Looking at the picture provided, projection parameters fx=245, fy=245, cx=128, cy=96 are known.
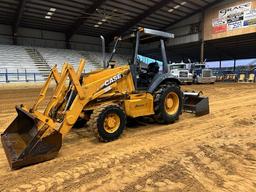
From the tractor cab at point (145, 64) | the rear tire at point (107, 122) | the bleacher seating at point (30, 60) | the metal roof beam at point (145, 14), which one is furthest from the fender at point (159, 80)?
the metal roof beam at point (145, 14)

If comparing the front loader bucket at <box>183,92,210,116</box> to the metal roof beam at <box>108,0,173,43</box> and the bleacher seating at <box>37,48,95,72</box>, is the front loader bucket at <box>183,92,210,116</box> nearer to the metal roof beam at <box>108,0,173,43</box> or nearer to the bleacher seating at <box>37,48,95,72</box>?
the metal roof beam at <box>108,0,173,43</box>

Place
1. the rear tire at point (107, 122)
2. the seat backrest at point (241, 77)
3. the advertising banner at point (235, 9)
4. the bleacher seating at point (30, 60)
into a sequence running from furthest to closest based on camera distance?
1. the seat backrest at point (241, 77)
2. the advertising banner at point (235, 9)
3. the bleacher seating at point (30, 60)
4. the rear tire at point (107, 122)

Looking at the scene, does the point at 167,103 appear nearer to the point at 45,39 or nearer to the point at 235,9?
the point at 235,9

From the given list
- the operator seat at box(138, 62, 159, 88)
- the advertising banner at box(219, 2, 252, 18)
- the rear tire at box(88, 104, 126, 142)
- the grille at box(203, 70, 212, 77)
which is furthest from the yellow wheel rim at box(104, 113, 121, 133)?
the advertising banner at box(219, 2, 252, 18)

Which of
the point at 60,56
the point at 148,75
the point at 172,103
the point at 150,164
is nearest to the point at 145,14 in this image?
the point at 60,56

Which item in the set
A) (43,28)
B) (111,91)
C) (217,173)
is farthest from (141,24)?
(217,173)

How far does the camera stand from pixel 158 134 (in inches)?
220

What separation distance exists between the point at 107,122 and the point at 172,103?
247 centimetres

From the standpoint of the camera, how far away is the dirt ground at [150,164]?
10.8 feet

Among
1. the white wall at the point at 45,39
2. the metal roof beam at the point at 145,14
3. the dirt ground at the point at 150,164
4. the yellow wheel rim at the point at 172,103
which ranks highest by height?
the metal roof beam at the point at 145,14

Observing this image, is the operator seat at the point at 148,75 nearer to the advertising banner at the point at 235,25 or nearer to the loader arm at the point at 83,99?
the loader arm at the point at 83,99

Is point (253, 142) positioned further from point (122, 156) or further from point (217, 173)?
point (122, 156)

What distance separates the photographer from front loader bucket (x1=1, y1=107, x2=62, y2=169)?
150 inches

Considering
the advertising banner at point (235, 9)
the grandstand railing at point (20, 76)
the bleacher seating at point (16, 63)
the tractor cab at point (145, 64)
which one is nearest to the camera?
the tractor cab at point (145, 64)
